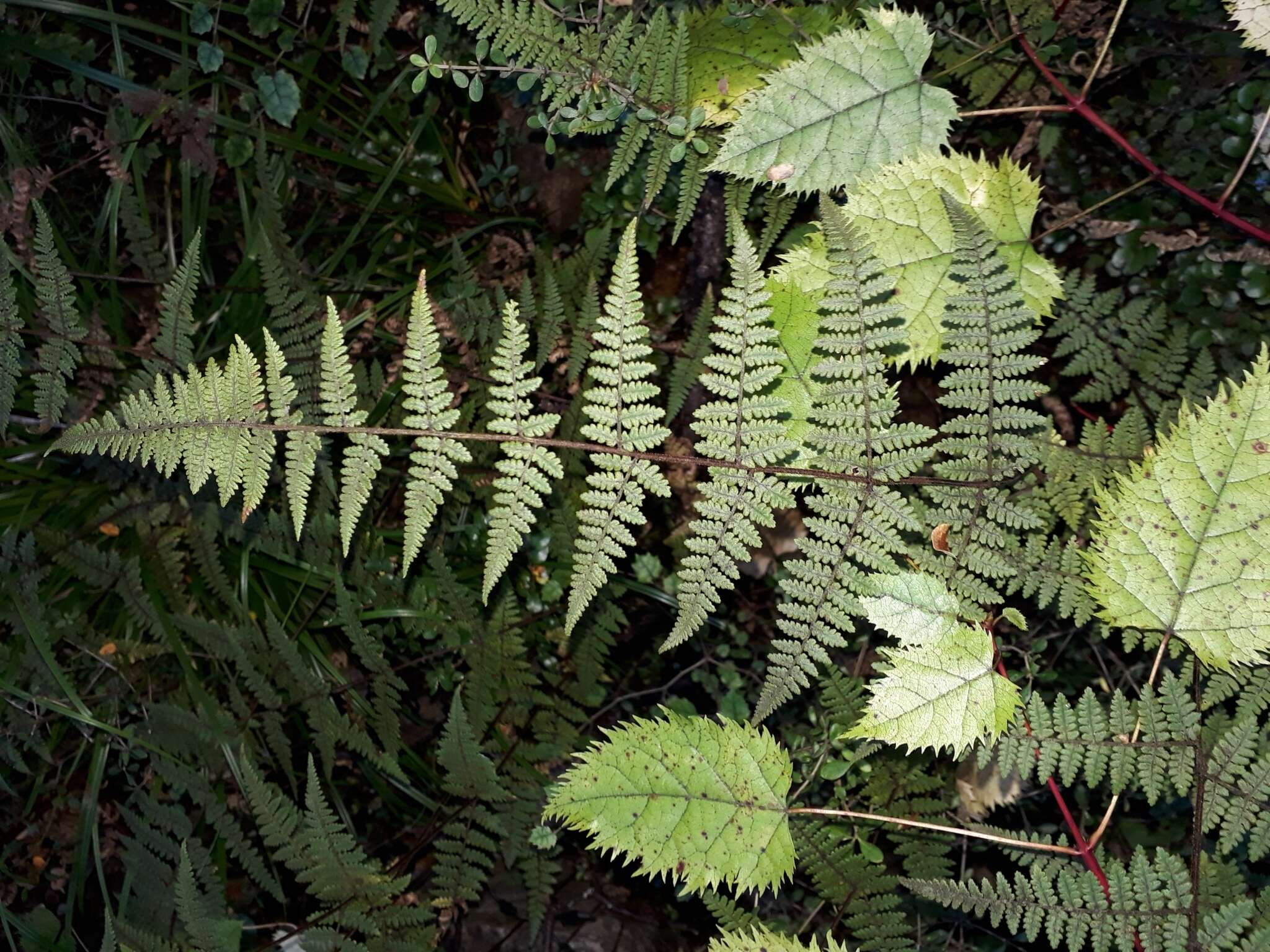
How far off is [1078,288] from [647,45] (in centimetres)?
144

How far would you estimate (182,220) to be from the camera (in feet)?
11.4

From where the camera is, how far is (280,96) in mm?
3459

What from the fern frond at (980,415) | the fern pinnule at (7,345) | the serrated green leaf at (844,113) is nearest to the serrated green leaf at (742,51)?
the serrated green leaf at (844,113)

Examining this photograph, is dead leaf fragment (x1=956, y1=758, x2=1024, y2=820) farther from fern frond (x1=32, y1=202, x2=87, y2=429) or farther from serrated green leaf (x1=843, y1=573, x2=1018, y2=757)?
fern frond (x1=32, y1=202, x2=87, y2=429)

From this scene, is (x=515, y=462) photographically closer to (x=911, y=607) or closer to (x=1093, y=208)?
(x=911, y=607)

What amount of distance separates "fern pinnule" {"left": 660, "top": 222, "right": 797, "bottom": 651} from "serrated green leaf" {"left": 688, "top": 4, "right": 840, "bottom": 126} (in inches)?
29.3

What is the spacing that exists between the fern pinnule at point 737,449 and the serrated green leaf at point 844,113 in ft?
1.52

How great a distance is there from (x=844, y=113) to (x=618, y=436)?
1.14 m

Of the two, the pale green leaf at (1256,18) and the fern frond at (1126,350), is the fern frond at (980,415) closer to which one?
the fern frond at (1126,350)

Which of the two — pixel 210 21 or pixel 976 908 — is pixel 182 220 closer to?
pixel 210 21

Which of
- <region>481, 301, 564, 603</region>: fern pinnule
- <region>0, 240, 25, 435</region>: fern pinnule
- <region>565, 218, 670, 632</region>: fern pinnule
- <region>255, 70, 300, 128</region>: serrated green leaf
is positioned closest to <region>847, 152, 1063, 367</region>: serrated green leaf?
<region>565, 218, 670, 632</region>: fern pinnule

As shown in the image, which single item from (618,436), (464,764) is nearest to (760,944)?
(464,764)

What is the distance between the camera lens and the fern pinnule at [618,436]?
6.72ft

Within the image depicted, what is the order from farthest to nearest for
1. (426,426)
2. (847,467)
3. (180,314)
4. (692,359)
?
(692,359), (180,314), (847,467), (426,426)
